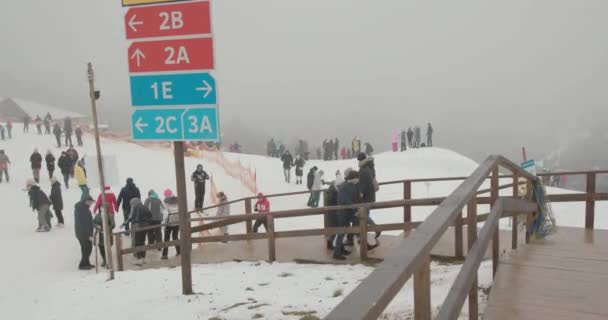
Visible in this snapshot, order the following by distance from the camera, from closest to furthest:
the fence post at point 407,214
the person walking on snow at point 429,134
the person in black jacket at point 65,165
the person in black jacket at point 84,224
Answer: the fence post at point 407,214
the person in black jacket at point 84,224
the person in black jacket at point 65,165
the person walking on snow at point 429,134

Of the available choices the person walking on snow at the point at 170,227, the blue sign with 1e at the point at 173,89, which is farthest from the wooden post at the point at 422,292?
the person walking on snow at the point at 170,227

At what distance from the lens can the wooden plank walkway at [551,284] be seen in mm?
3357

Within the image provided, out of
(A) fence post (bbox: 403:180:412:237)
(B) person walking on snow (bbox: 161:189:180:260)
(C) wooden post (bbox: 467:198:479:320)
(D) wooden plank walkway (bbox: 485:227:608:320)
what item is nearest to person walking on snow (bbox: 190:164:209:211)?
(B) person walking on snow (bbox: 161:189:180:260)

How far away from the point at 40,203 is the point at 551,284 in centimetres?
1378

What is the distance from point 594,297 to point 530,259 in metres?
1.02

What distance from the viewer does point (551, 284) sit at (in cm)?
393

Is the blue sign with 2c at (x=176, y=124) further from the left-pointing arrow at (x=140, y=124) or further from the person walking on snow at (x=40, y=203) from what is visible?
the person walking on snow at (x=40, y=203)

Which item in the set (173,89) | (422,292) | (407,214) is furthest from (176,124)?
(422,292)

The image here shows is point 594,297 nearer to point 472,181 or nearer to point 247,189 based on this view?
point 472,181

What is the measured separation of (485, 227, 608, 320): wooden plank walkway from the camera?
11.0 feet

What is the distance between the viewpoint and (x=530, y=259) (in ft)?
15.3

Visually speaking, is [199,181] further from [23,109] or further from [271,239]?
[23,109]

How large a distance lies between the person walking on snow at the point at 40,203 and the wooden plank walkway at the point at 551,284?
1276cm

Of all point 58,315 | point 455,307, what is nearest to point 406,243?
point 455,307
